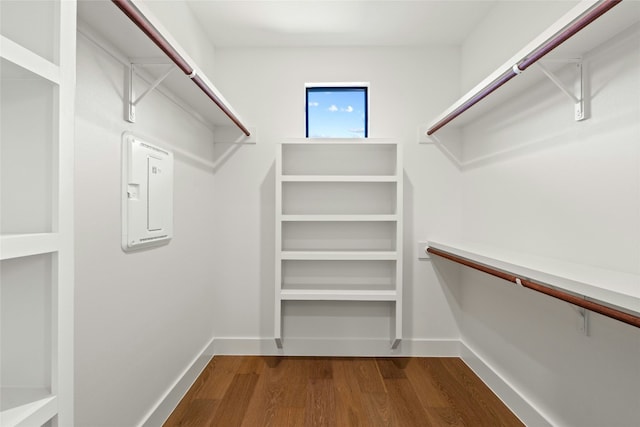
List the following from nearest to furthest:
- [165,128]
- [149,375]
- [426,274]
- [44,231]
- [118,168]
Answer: [44,231] < [118,168] < [149,375] < [165,128] < [426,274]

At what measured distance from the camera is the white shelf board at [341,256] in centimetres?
232

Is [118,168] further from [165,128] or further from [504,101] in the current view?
[504,101]

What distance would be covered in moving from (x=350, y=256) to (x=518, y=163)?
1.18 meters

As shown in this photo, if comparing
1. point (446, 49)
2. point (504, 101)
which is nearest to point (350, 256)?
point (504, 101)

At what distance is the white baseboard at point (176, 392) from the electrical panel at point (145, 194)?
83 centimetres

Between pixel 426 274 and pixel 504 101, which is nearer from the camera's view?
pixel 504 101

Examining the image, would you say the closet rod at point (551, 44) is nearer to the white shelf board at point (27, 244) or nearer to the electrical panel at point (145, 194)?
the white shelf board at point (27, 244)

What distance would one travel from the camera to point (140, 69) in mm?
1505

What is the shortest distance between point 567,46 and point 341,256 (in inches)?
64.6

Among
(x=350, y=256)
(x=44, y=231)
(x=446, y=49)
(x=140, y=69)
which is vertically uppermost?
(x=446, y=49)

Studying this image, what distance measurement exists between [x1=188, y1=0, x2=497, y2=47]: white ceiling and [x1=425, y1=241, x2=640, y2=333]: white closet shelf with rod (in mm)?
1659

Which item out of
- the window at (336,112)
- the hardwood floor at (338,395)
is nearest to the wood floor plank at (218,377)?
the hardwood floor at (338,395)

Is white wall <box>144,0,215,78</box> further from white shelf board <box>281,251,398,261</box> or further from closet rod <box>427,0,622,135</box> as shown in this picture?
closet rod <box>427,0,622,135</box>

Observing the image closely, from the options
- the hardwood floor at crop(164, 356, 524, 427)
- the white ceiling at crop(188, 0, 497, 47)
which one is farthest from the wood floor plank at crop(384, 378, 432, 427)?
the white ceiling at crop(188, 0, 497, 47)
